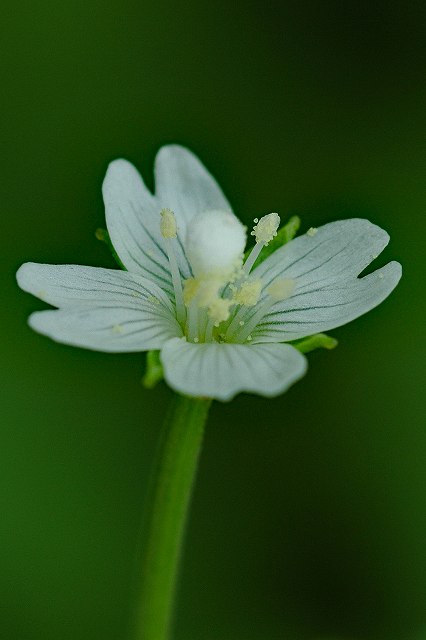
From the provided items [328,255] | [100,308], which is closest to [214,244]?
[100,308]

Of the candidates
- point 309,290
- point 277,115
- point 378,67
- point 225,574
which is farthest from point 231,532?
point 378,67

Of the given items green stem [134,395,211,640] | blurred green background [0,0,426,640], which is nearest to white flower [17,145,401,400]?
green stem [134,395,211,640]

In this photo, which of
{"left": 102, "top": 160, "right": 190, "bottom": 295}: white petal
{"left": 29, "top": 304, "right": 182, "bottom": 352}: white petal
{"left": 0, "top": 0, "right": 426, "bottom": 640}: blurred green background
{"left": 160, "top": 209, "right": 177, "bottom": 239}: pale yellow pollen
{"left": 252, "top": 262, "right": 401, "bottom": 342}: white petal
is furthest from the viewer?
{"left": 0, "top": 0, "right": 426, "bottom": 640}: blurred green background

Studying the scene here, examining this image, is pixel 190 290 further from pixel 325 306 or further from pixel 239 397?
pixel 239 397

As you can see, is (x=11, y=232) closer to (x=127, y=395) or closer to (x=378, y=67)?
(x=127, y=395)

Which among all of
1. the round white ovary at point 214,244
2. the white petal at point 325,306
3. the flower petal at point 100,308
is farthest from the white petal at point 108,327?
the white petal at point 325,306

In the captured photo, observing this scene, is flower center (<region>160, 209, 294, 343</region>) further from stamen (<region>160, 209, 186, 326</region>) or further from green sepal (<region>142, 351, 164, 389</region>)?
green sepal (<region>142, 351, 164, 389</region>)
